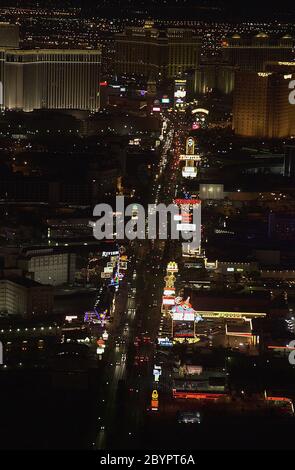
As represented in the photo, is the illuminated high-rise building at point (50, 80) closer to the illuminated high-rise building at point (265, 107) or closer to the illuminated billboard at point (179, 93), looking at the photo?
the illuminated billboard at point (179, 93)

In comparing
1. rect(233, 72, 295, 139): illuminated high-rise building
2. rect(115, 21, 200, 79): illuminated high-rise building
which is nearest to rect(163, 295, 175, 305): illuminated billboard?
rect(233, 72, 295, 139): illuminated high-rise building

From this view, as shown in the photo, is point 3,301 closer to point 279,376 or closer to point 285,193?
point 279,376

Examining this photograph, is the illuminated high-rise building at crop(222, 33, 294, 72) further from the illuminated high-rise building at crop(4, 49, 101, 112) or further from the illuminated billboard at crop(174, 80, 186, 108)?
the illuminated high-rise building at crop(4, 49, 101, 112)

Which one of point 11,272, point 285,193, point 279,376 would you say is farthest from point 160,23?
point 279,376

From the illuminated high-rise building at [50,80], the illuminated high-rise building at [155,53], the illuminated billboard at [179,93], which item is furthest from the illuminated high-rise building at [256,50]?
the illuminated high-rise building at [50,80]

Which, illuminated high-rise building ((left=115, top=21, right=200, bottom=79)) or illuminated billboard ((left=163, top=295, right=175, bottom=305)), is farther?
illuminated high-rise building ((left=115, top=21, right=200, bottom=79))

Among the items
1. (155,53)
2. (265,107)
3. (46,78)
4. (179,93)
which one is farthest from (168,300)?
(155,53)

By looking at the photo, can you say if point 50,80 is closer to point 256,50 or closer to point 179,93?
point 179,93
